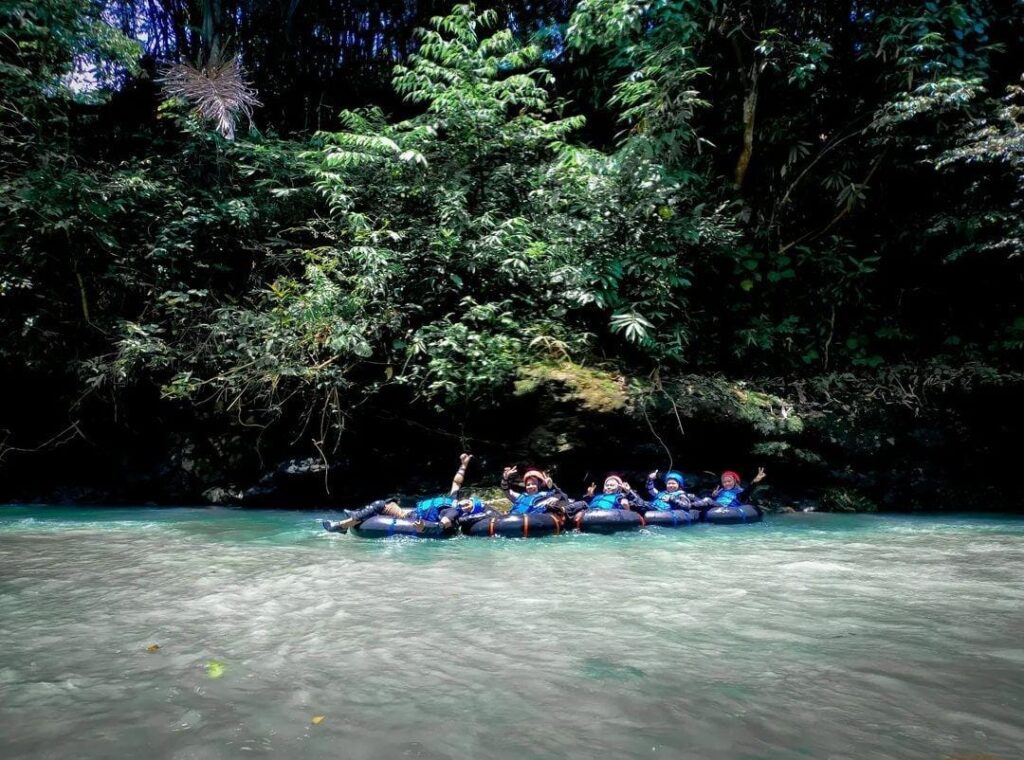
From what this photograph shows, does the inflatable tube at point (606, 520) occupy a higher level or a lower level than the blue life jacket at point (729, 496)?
lower

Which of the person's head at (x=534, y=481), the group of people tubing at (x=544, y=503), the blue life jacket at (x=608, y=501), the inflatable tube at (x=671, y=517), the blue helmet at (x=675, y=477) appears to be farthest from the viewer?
the blue helmet at (x=675, y=477)

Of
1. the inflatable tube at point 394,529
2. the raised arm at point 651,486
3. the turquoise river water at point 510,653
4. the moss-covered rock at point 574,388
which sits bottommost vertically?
the turquoise river water at point 510,653

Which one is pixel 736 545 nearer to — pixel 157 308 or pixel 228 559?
pixel 228 559

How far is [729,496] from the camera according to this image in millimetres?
8375

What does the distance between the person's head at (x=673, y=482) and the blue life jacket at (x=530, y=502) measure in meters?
1.63

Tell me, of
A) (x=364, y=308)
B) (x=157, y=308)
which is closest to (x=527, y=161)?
(x=364, y=308)

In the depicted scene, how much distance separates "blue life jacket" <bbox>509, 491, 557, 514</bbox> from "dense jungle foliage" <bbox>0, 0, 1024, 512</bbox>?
105cm

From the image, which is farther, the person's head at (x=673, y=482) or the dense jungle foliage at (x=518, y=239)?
the dense jungle foliage at (x=518, y=239)

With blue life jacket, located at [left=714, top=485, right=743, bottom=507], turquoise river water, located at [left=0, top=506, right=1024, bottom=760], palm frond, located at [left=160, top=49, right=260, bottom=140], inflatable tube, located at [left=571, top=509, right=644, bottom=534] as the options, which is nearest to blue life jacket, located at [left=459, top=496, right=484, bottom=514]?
inflatable tube, located at [left=571, top=509, right=644, bottom=534]

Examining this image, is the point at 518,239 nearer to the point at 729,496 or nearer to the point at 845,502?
the point at 729,496

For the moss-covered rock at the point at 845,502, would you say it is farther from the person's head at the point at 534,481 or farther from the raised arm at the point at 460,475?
the raised arm at the point at 460,475

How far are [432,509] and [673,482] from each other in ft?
10.5

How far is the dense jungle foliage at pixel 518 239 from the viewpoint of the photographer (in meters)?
9.05

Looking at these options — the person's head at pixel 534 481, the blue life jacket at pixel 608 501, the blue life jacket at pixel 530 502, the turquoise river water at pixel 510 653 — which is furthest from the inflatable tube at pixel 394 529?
the blue life jacket at pixel 608 501
